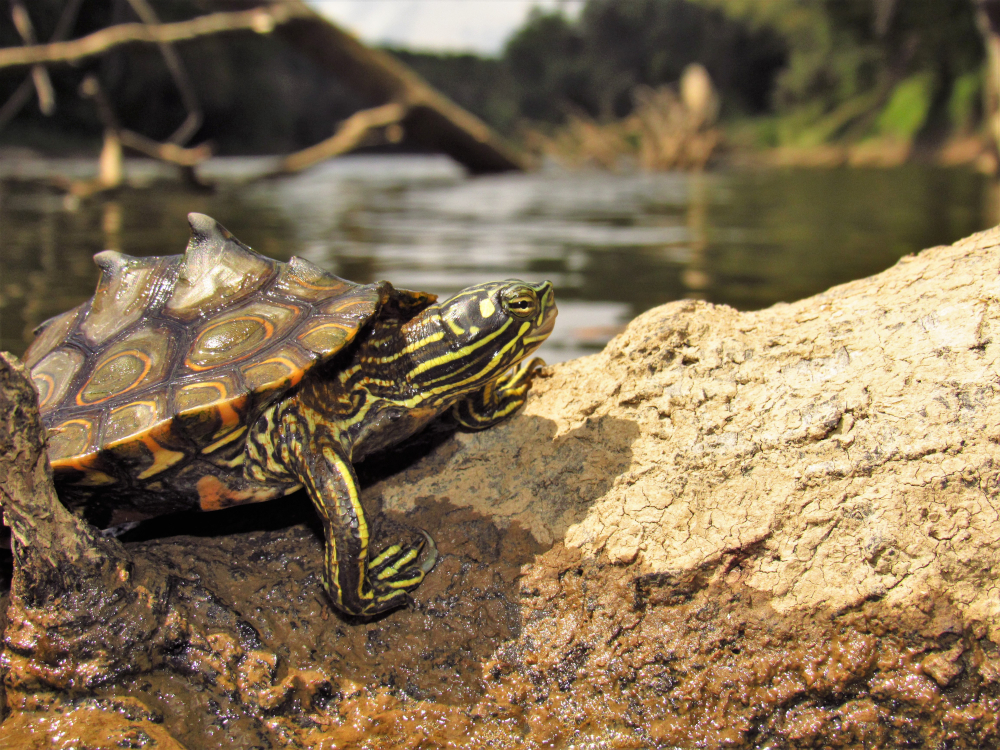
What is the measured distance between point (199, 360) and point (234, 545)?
0.62 meters

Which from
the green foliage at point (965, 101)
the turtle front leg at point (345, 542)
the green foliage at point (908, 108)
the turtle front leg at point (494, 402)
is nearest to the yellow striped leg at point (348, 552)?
the turtle front leg at point (345, 542)

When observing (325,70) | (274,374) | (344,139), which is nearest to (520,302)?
(274,374)

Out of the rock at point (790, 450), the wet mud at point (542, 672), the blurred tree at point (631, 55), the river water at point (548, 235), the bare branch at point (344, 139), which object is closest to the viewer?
the wet mud at point (542, 672)

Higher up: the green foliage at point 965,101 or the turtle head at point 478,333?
the green foliage at point 965,101

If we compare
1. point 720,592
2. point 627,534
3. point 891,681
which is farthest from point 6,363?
point 891,681

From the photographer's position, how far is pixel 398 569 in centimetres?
221

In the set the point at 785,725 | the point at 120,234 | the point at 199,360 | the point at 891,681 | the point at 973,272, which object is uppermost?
the point at 973,272

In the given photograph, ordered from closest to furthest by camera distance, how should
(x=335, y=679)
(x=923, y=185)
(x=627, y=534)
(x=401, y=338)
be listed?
(x=335, y=679) < (x=627, y=534) < (x=401, y=338) < (x=923, y=185)

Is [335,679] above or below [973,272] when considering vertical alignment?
below

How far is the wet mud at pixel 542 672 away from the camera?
1894mm

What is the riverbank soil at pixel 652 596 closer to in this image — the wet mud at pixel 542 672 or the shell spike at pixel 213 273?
the wet mud at pixel 542 672

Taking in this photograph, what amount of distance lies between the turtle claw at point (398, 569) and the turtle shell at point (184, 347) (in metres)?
0.59

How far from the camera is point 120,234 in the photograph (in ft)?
30.9

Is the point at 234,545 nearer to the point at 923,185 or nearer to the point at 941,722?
the point at 941,722
